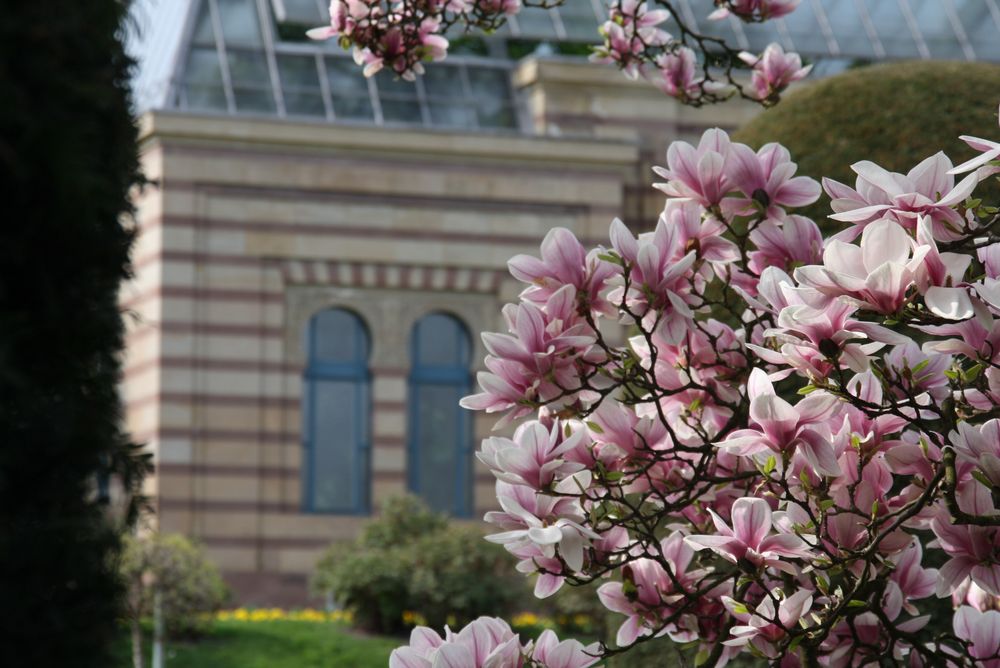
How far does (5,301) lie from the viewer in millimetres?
4645

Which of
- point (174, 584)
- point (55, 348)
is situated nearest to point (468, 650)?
point (55, 348)

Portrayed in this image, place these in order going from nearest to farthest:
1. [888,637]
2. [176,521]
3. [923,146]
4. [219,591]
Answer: [888,637] < [923,146] < [219,591] < [176,521]

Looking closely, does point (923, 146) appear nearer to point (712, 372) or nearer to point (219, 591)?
point (712, 372)

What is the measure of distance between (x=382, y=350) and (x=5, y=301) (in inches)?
764

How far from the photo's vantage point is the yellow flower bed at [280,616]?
2003 centimetres

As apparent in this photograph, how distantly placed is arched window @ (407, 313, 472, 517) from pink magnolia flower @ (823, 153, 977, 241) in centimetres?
2089

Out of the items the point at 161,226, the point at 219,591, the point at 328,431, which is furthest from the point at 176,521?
the point at 219,591

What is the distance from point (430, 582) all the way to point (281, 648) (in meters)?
1.74

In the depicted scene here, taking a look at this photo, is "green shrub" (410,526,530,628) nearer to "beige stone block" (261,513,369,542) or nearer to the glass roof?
"beige stone block" (261,513,369,542)

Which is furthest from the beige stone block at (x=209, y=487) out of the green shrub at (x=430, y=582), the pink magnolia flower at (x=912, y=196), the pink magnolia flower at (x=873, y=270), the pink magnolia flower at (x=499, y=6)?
the pink magnolia flower at (x=873, y=270)

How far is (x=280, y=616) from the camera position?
20.9m

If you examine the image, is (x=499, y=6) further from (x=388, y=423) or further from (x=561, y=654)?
(x=388, y=423)

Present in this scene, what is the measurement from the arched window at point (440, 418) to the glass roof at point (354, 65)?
320 centimetres

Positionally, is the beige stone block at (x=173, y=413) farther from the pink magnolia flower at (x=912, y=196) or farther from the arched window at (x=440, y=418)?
the pink magnolia flower at (x=912, y=196)
